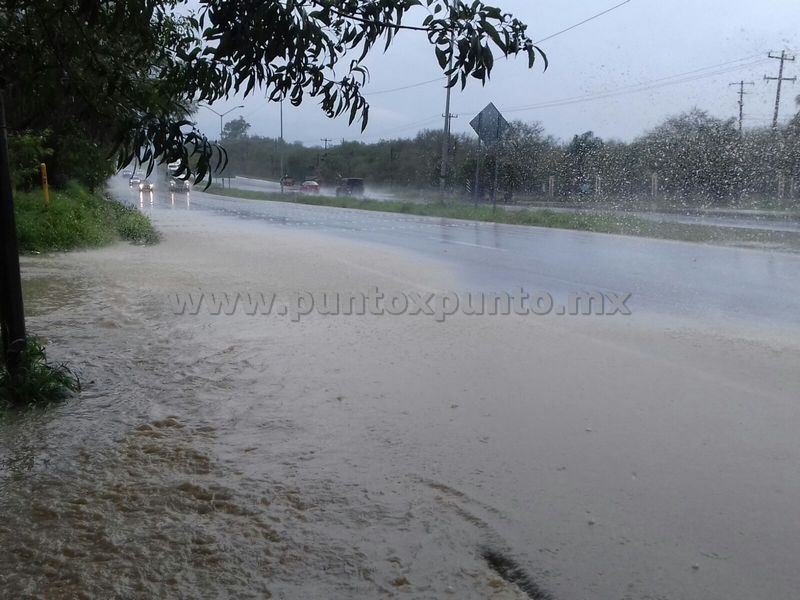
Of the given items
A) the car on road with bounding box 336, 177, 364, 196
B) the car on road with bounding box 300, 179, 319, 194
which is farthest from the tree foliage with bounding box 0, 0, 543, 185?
the car on road with bounding box 300, 179, 319, 194

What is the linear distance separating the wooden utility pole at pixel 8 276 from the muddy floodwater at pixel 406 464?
0.48m

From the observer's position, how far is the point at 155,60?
531cm

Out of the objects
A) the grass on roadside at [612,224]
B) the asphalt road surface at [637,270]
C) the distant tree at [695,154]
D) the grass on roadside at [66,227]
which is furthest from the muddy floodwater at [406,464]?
the distant tree at [695,154]

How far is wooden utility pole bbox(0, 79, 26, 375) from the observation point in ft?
17.5

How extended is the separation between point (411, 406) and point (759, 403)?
8.20 feet

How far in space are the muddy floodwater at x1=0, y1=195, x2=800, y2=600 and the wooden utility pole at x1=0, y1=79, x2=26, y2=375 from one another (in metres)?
0.48

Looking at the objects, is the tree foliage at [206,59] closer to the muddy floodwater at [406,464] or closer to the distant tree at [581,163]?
the muddy floodwater at [406,464]

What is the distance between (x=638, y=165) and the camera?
1464 inches

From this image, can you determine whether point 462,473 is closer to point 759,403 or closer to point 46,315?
point 759,403

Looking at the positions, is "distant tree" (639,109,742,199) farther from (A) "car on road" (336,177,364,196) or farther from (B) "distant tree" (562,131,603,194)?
(A) "car on road" (336,177,364,196)

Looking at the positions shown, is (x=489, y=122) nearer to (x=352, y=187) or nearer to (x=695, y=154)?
(x=695, y=154)

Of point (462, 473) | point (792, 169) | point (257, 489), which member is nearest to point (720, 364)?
point (462, 473)

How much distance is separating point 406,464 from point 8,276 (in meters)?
2.92

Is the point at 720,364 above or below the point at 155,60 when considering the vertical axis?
below
